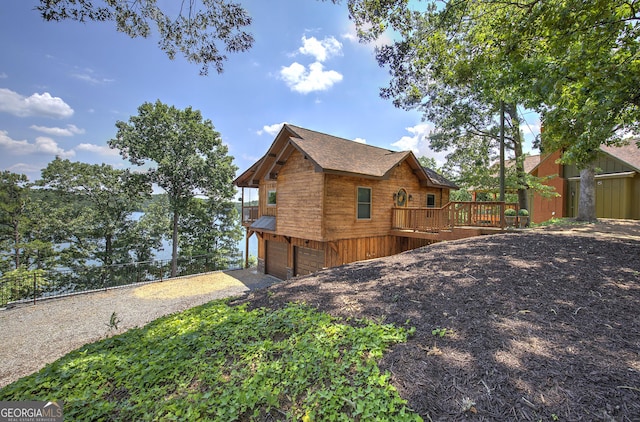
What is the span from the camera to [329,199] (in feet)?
35.0

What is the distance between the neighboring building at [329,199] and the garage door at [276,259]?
0.18 ft

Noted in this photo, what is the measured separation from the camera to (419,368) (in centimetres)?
219

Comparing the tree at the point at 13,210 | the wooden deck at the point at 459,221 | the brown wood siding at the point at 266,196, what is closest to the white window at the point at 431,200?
the wooden deck at the point at 459,221

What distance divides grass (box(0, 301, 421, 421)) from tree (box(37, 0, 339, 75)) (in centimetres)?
492

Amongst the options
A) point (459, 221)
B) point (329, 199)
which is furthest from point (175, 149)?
point (459, 221)

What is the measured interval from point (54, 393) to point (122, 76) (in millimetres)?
10787

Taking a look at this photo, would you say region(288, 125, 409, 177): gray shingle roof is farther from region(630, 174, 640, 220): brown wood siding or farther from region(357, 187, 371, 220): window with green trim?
region(630, 174, 640, 220): brown wood siding

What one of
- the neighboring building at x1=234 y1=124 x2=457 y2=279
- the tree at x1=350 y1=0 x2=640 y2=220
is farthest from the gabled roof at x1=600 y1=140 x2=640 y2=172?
the tree at x1=350 y1=0 x2=640 y2=220

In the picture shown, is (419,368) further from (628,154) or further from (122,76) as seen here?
(628,154)

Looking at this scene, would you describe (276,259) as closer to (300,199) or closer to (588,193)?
(300,199)

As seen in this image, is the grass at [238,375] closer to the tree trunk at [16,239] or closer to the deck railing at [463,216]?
the deck railing at [463,216]

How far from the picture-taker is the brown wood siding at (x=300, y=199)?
10805 mm

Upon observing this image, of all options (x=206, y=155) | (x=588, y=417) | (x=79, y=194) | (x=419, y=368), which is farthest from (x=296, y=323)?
(x=79, y=194)

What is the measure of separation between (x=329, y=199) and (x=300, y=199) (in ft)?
5.44
